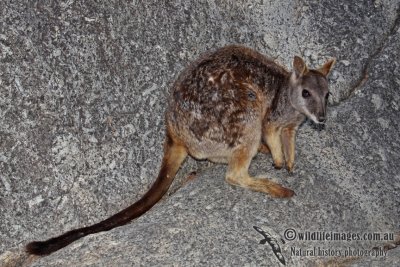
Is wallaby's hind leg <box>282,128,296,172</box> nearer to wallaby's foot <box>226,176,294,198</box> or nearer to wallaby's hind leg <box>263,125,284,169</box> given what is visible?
wallaby's hind leg <box>263,125,284,169</box>

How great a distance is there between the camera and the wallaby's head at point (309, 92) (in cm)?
684

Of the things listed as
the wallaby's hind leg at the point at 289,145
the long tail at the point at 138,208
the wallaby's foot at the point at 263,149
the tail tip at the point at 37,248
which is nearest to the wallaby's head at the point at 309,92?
the wallaby's hind leg at the point at 289,145

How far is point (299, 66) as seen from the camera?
6.89m

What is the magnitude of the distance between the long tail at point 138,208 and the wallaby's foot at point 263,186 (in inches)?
20.0

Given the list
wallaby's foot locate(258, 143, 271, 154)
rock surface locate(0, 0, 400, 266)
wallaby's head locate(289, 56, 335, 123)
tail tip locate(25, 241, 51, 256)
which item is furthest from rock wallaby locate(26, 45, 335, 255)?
tail tip locate(25, 241, 51, 256)

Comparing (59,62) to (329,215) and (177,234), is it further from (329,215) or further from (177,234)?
(329,215)

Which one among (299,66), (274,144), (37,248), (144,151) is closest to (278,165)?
(274,144)

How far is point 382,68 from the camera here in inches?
308

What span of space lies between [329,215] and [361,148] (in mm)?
933

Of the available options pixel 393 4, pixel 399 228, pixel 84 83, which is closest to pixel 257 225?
pixel 399 228

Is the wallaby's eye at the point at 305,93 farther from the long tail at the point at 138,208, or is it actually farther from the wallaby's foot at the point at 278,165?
the long tail at the point at 138,208

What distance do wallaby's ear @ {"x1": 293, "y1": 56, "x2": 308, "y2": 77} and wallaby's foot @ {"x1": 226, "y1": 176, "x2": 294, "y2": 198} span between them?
1004mm

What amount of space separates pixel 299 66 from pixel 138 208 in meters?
1.90

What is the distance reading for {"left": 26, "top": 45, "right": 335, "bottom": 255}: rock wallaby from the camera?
264 inches
